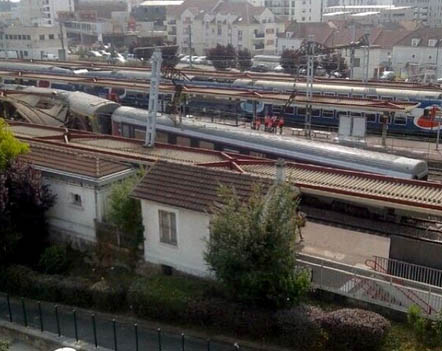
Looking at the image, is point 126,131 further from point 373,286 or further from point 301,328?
point 301,328

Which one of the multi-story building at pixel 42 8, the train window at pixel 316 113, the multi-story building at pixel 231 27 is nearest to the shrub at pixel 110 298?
the train window at pixel 316 113

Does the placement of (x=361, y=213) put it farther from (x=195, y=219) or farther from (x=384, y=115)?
(x=384, y=115)

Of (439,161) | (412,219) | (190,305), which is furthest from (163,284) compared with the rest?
(439,161)

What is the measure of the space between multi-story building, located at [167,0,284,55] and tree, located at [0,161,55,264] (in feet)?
246

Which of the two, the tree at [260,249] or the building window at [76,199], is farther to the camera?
the building window at [76,199]

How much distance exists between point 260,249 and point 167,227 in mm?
4038

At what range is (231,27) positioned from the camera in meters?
94.8

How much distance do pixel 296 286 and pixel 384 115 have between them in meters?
21.7

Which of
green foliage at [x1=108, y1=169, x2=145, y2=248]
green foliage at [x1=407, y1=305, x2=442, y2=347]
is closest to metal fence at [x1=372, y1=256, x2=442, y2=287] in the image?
green foliage at [x1=407, y1=305, x2=442, y2=347]

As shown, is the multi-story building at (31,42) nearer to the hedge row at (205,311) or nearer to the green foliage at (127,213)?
the green foliage at (127,213)

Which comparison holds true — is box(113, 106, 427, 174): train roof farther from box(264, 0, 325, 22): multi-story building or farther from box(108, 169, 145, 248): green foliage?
box(264, 0, 325, 22): multi-story building

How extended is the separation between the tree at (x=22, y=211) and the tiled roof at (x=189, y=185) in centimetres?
379

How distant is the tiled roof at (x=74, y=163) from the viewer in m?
18.9

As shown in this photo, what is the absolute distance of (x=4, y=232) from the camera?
17.4 m
